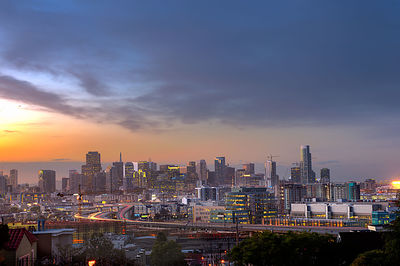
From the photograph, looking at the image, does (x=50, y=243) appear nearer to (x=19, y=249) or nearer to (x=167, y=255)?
(x=19, y=249)

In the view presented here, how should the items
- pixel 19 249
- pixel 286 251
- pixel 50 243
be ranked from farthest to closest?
pixel 50 243, pixel 286 251, pixel 19 249

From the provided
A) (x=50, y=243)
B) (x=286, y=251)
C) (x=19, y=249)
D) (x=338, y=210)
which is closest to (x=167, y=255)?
(x=50, y=243)

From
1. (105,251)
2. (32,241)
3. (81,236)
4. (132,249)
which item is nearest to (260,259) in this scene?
(32,241)

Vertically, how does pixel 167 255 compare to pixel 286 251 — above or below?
below

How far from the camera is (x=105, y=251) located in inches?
2547

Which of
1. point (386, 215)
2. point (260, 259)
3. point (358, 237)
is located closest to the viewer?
point (260, 259)

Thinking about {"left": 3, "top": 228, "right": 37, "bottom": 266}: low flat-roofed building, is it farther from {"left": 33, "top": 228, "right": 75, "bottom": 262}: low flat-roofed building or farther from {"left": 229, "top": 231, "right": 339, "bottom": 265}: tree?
{"left": 229, "top": 231, "right": 339, "bottom": 265}: tree

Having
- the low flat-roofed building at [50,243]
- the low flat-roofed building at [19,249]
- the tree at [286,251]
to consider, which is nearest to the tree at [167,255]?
the low flat-roofed building at [50,243]

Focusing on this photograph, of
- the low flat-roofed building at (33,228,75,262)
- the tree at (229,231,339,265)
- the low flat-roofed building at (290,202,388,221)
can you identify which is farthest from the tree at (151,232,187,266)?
the low flat-roofed building at (290,202,388,221)

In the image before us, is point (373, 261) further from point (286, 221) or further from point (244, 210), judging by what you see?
point (244, 210)

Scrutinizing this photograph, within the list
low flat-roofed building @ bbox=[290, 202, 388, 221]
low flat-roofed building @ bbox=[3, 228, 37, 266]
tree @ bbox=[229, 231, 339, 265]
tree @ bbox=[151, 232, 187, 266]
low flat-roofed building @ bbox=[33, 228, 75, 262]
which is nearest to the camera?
low flat-roofed building @ bbox=[3, 228, 37, 266]

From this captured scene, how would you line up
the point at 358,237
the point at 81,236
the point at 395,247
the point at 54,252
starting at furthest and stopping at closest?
the point at 81,236 → the point at 358,237 → the point at 54,252 → the point at 395,247

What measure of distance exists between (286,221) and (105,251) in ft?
374

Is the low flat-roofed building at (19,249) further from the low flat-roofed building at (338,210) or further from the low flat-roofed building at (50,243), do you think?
the low flat-roofed building at (338,210)
